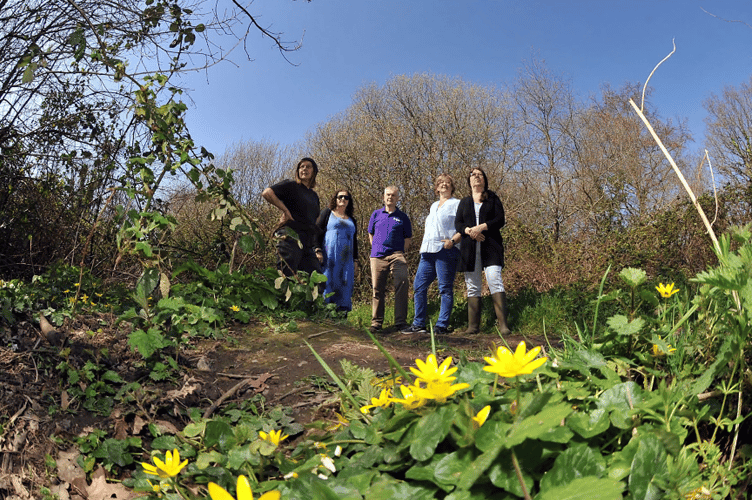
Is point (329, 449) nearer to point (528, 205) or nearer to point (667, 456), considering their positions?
point (667, 456)

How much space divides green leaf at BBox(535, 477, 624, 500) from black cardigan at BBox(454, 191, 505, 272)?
434 centimetres

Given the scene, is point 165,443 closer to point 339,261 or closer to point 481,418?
point 481,418

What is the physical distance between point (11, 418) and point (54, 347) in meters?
0.64

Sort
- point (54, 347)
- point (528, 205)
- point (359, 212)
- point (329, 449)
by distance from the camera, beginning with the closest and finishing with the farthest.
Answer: point (329, 449)
point (54, 347)
point (359, 212)
point (528, 205)

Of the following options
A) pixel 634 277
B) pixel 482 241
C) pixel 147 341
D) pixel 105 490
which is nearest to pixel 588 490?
pixel 634 277

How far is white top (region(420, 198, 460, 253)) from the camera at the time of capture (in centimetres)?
552

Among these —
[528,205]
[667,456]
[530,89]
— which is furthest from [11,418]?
[530,89]

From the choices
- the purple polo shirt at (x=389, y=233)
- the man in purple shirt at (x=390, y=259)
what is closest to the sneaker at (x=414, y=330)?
the man in purple shirt at (x=390, y=259)

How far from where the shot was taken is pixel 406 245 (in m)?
6.10

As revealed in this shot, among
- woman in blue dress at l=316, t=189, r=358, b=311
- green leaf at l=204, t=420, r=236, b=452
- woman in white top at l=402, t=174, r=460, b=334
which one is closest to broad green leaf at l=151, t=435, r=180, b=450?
green leaf at l=204, t=420, r=236, b=452

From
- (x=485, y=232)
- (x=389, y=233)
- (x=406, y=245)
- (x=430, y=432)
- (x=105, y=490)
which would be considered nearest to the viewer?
(x=430, y=432)

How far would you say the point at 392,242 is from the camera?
5.84m

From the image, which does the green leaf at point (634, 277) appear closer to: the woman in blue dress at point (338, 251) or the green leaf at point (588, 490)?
the green leaf at point (588, 490)

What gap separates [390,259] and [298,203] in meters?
1.25
